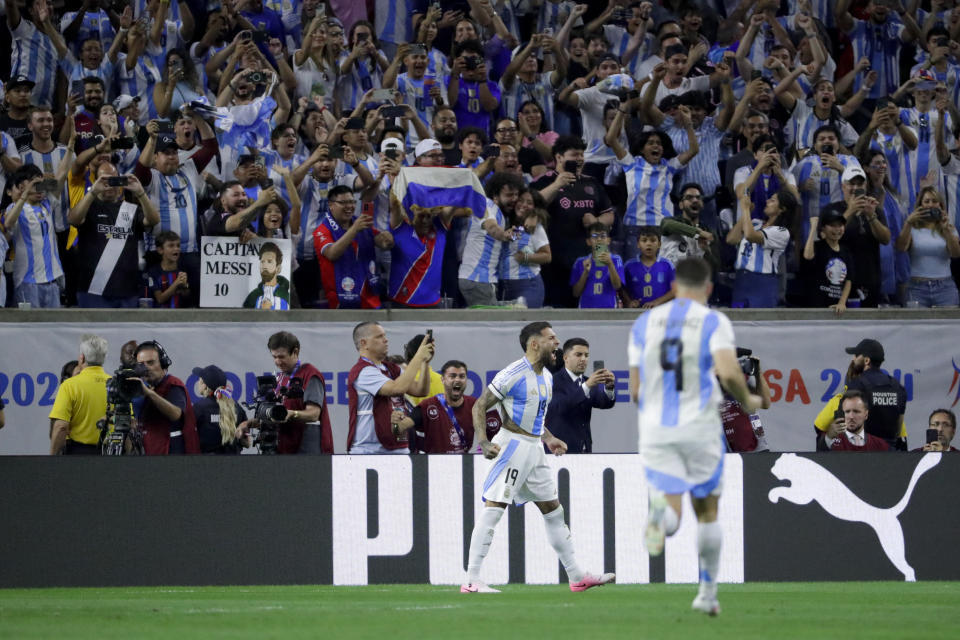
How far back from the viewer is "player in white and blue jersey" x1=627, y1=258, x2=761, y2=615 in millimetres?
8078

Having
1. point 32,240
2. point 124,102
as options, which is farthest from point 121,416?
point 124,102

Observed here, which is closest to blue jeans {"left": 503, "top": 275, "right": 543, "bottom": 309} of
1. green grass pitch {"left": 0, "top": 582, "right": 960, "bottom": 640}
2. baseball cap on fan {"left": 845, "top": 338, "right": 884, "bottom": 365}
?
baseball cap on fan {"left": 845, "top": 338, "right": 884, "bottom": 365}

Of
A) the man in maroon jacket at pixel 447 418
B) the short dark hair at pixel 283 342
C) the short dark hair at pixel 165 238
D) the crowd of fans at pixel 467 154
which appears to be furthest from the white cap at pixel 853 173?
the short dark hair at pixel 165 238

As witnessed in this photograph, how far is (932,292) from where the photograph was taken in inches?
691

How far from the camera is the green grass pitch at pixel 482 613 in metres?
7.85

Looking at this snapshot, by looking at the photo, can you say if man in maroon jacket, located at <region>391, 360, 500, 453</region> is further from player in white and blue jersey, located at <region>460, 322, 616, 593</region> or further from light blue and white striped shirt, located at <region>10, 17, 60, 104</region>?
light blue and white striped shirt, located at <region>10, 17, 60, 104</region>

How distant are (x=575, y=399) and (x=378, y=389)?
212 cm

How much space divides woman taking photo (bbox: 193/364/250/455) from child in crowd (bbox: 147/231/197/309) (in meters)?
1.79

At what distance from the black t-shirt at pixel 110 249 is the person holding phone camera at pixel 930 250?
9.40 m

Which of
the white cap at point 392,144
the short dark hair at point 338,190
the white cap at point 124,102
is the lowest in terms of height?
the short dark hair at point 338,190

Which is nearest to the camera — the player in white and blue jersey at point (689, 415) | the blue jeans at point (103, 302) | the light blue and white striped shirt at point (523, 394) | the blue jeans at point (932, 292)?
the player in white and blue jersey at point (689, 415)

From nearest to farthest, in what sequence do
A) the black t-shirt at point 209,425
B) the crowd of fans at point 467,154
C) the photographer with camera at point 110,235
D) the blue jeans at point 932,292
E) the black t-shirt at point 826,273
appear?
the black t-shirt at point 209,425 → the photographer with camera at point 110,235 → the crowd of fans at point 467,154 → the black t-shirt at point 826,273 → the blue jeans at point 932,292

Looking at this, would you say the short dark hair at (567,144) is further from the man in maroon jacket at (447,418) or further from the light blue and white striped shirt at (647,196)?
the man in maroon jacket at (447,418)

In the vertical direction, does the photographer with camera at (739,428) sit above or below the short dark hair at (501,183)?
below
